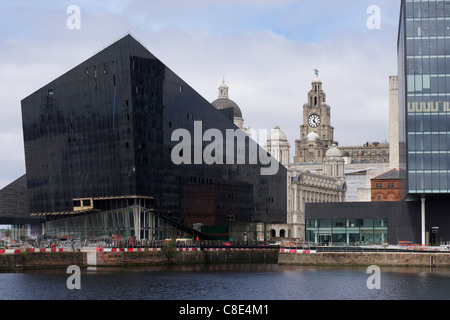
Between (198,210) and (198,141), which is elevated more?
(198,141)

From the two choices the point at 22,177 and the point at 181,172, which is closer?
the point at 181,172

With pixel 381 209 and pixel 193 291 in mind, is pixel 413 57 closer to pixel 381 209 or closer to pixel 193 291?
pixel 381 209

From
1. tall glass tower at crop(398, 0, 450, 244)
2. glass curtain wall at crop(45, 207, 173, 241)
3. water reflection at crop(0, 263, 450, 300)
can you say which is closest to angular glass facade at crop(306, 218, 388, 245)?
tall glass tower at crop(398, 0, 450, 244)

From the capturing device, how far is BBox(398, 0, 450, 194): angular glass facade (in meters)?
115

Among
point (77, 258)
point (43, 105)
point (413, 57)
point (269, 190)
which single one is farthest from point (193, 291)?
point (269, 190)

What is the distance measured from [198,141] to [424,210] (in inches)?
1689

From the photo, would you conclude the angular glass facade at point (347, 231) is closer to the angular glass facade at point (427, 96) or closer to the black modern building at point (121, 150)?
the angular glass facade at point (427, 96)

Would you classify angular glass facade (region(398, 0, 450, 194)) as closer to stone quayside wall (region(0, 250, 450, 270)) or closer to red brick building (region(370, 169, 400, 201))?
stone quayside wall (region(0, 250, 450, 270))

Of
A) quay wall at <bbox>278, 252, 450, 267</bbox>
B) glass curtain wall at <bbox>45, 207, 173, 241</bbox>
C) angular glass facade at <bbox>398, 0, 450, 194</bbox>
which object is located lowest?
quay wall at <bbox>278, 252, 450, 267</bbox>

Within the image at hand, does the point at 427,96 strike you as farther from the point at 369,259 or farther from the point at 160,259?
the point at 160,259

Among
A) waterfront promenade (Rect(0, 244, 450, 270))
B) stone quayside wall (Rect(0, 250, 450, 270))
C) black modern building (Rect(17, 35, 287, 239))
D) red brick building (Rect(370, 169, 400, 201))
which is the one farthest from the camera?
red brick building (Rect(370, 169, 400, 201))

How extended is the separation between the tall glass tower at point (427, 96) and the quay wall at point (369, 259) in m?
11.0

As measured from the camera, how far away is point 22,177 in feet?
624

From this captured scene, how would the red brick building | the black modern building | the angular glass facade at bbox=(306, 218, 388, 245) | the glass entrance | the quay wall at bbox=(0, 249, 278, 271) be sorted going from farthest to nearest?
1. the red brick building
2. the glass entrance
3. the black modern building
4. the angular glass facade at bbox=(306, 218, 388, 245)
5. the quay wall at bbox=(0, 249, 278, 271)
